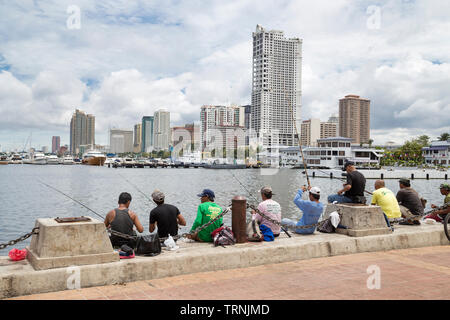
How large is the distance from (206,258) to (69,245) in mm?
2106

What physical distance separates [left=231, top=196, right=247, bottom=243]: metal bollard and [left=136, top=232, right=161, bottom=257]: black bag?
1617 millimetres

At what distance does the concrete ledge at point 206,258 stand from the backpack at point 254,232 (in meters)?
0.14

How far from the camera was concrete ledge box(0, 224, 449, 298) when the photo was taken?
5.05 m

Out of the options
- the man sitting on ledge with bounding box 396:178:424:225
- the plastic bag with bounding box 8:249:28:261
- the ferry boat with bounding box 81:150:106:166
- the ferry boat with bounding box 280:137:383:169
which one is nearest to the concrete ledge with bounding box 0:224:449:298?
the plastic bag with bounding box 8:249:28:261

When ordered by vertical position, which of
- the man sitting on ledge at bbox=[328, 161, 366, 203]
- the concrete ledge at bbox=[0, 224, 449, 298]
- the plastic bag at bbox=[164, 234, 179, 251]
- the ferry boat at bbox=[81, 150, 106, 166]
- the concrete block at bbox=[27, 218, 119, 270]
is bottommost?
the concrete ledge at bbox=[0, 224, 449, 298]

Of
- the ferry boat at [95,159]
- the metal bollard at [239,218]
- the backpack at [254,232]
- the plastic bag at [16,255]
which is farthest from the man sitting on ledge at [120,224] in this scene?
the ferry boat at [95,159]

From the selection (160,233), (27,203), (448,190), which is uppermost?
(448,190)

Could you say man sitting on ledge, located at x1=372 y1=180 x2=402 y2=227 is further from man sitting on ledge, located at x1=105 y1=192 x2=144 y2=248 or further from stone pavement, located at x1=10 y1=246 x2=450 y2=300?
man sitting on ledge, located at x1=105 y1=192 x2=144 y2=248

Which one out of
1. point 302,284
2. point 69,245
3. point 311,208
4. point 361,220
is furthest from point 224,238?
point 361,220

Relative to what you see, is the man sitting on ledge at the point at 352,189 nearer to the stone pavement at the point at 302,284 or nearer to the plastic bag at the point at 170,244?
the stone pavement at the point at 302,284
